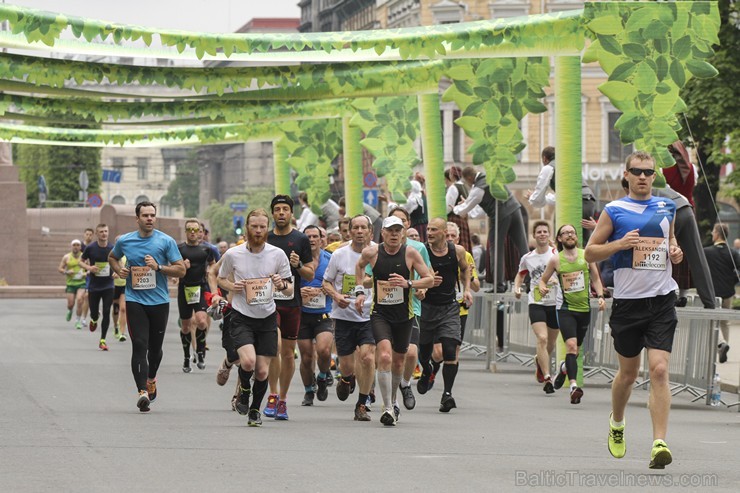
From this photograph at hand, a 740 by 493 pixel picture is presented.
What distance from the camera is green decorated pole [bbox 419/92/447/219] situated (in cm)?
2552

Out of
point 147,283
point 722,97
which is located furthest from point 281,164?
point 147,283

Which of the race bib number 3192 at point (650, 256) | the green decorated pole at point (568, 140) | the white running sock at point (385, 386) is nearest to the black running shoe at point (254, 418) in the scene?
the white running sock at point (385, 386)

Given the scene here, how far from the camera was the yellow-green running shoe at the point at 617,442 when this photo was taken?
A: 1118 centimetres

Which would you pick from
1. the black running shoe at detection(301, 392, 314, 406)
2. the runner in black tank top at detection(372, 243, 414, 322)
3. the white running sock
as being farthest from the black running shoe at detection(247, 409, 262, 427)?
the black running shoe at detection(301, 392, 314, 406)

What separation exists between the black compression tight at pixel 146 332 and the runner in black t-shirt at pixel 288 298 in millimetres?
1070

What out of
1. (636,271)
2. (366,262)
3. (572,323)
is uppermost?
(636,271)

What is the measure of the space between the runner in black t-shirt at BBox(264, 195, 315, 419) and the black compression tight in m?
1.07

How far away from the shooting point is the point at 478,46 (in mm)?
20469

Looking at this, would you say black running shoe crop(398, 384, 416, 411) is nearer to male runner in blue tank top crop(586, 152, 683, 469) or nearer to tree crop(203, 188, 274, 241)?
male runner in blue tank top crop(586, 152, 683, 469)

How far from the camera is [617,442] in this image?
11.2m

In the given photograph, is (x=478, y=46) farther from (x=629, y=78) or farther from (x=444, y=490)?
(x=444, y=490)

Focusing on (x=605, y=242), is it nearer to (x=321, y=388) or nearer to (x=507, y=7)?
(x=321, y=388)

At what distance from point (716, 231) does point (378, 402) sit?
31.5 ft

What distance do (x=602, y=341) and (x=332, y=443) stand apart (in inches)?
368
